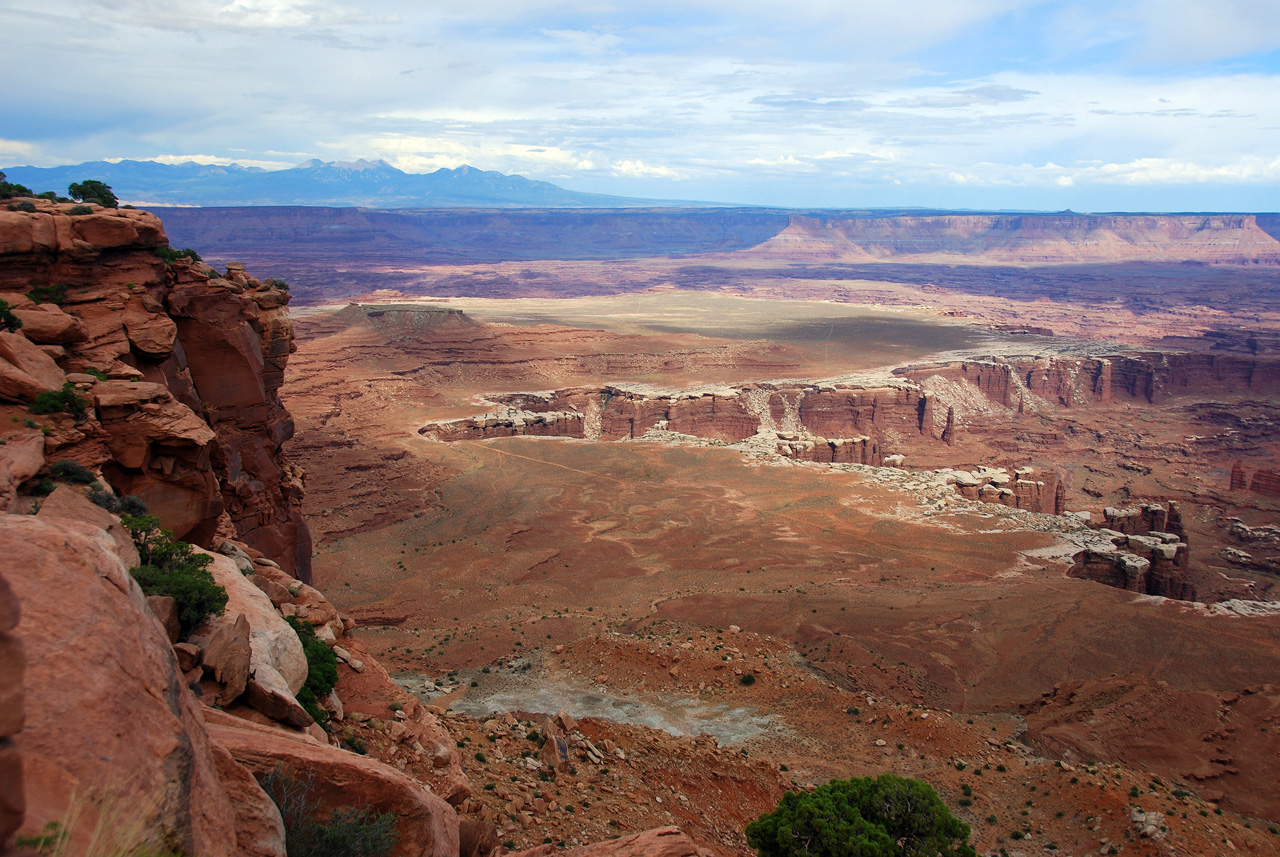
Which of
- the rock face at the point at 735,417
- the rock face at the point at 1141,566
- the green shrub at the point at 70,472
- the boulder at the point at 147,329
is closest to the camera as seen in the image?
the green shrub at the point at 70,472

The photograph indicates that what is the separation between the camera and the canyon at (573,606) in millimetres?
6402

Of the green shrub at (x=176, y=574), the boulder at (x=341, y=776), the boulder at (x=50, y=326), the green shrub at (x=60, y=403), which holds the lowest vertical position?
the boulder at (x=341, y=776)

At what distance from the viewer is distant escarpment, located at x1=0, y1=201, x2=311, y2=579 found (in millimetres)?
10466

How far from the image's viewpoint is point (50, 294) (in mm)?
12734

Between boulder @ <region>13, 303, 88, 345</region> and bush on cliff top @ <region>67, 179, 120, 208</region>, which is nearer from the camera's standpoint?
boulder @ <region>13, 303, 88, 345</region>

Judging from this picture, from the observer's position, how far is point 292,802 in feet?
20.6

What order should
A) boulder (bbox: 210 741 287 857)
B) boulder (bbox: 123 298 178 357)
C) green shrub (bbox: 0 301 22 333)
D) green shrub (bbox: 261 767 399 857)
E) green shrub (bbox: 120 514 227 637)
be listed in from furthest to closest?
boulder (bbox: 123 298 178 357)
green shrub (bbox: 0 301 22 333)
green shrub (bbox: 120 514 227 637)
green shrub (bbox: 261 767 399 857)
boulder (bbox: 210 741 287 857)

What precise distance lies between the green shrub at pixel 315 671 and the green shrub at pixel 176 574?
1.73 metres

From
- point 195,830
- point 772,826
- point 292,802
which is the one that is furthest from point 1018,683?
point 195,830

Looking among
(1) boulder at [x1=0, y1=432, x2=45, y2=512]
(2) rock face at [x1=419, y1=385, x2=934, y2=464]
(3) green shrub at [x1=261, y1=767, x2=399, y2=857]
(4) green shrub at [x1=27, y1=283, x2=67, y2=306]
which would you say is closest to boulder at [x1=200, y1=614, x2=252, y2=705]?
(3) green shrub at [x1=261, y1=767, x2=399, y2=857]

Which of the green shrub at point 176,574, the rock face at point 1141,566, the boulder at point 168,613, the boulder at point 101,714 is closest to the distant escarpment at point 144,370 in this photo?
the green shrub at point 176,574

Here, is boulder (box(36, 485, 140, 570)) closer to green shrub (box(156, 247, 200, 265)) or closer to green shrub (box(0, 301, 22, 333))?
green shrub (box(0, 301, 22, 333))

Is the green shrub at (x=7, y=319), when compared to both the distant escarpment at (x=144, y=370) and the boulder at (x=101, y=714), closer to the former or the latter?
the distant escarpment at (x=144, y=370)

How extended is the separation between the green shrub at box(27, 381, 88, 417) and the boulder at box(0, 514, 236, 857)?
655cm
